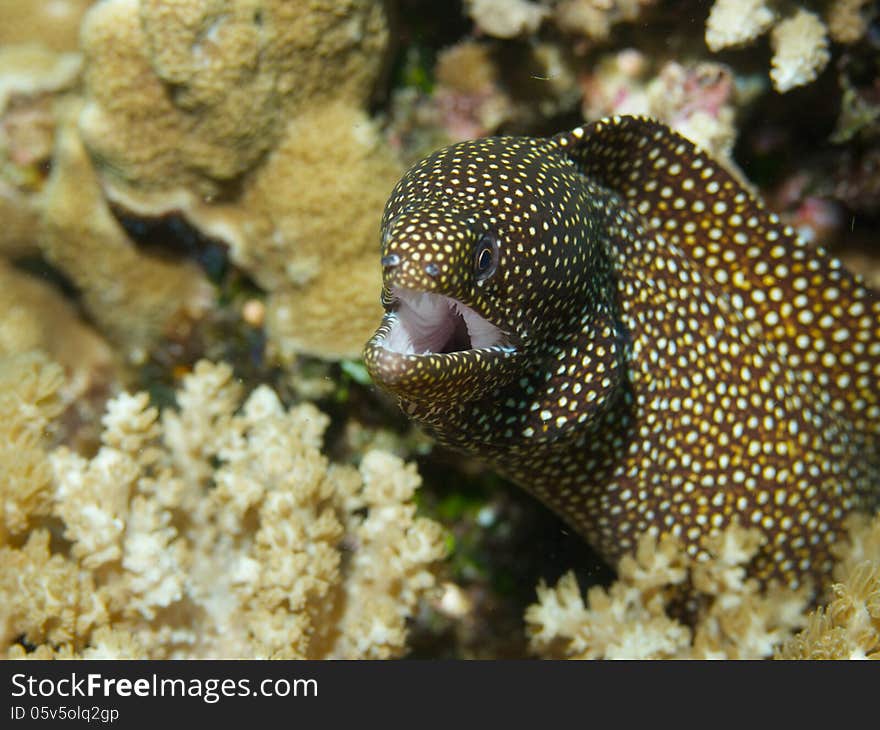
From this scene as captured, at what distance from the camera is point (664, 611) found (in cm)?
327

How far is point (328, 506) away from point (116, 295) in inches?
76.2

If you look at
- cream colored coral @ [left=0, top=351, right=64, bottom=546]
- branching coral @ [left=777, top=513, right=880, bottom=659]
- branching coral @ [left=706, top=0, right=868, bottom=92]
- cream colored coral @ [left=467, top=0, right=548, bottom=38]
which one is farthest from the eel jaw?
branching coral @ [left=706, top=0, right=868, bottom=92]

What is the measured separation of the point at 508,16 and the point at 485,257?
1.83 metres

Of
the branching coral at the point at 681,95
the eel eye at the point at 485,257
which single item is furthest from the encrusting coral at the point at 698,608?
the branching coral at the point at 681,95

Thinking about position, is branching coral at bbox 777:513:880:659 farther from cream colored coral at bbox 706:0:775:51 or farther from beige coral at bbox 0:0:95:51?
beige coral at bbox 0:0:95:51

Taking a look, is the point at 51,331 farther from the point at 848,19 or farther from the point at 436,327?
the point at 848,19

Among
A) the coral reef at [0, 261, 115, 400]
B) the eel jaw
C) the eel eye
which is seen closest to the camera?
the eel jaw

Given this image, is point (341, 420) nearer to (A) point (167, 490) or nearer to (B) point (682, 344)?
(A) point (167, 490)

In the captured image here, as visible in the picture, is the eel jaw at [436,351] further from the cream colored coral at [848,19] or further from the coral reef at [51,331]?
the coral reef at [51,331]

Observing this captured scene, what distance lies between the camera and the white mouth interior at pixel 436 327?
2.43 m

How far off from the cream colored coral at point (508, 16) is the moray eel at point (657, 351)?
2.89 feet

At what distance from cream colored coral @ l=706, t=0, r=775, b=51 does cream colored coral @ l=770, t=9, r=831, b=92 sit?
100mm

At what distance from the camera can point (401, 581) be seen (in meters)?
3.27

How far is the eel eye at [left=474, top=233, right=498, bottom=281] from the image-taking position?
92.8 inches
